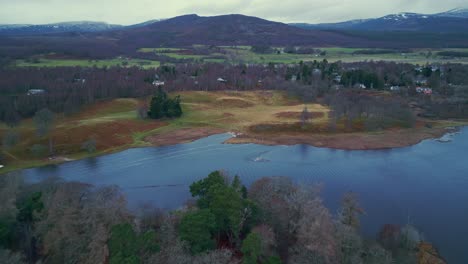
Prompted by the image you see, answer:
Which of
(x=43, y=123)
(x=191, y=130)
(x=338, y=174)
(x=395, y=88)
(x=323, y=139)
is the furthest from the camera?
(x=395, y=88)

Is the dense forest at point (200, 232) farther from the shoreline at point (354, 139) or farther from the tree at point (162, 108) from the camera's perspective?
the tree at point (162, 108)

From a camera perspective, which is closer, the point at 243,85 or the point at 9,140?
the point at 9,140

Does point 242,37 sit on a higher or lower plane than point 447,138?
higher

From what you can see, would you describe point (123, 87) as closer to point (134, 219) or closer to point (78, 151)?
point (78, 151)

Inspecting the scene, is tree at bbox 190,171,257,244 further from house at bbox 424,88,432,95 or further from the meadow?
the meadow

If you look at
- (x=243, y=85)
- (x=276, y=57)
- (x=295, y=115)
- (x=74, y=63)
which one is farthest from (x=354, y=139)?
(x=276, y=57)

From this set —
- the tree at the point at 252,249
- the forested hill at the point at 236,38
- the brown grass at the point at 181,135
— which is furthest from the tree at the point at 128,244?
the forested hill at the point at 236,38

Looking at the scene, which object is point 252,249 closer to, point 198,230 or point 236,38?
point 198,230

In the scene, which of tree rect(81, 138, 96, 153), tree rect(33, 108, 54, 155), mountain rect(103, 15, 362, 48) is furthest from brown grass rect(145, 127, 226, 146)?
mountain rect(103, 15, 362, 48)
